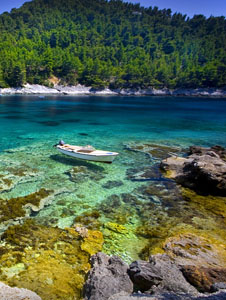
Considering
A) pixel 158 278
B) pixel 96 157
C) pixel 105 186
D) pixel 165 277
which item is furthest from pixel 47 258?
pixel 96 157

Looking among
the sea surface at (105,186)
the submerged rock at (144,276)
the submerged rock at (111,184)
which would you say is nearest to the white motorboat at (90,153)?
the sea surface at (105,186)

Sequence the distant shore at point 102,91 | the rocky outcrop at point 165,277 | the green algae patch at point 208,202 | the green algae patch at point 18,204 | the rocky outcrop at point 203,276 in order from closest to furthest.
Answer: the rocky outcrop at point 165,277, the rocky outcrop at point 203,276, the green algae patch at point 18,204, the green algae patch at point 208,202, the distant shore at point 102,91

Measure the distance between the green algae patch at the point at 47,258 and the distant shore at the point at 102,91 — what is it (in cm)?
11555

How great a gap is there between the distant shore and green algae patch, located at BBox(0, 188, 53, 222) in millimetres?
111639

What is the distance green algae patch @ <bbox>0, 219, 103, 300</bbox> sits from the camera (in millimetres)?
7423

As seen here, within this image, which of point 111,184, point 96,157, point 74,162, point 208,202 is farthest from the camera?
point 74,162

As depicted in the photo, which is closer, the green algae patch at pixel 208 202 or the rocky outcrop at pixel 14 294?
the rocky outcrop at pixel 14 294

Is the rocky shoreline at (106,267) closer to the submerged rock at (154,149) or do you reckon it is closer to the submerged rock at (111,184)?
the submerged rock at (111,184)

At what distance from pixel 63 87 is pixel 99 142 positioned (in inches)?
4508

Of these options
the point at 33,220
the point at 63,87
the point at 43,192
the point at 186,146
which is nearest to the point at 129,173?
the point at 43,192

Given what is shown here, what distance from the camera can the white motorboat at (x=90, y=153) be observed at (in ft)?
61.4

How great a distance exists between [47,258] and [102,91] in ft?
458

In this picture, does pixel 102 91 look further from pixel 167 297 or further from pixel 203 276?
pixel 167 297

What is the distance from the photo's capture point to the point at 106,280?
6.91m
